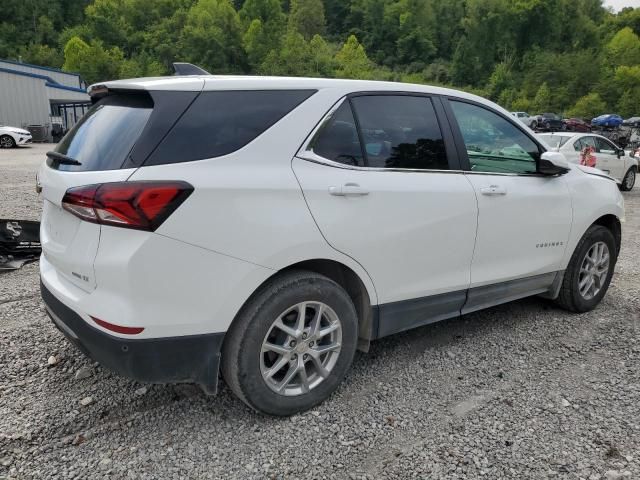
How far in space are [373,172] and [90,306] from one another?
161 cm

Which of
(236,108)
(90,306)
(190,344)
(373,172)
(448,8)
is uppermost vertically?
(448,8)

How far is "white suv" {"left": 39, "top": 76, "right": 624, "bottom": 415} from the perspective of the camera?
2311mm

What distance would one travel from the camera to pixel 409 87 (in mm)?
3352

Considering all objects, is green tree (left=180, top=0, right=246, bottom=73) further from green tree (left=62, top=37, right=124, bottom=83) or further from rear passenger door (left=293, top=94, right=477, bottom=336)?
rear passenger door (left=293, top=94, right=477, bottom=336)

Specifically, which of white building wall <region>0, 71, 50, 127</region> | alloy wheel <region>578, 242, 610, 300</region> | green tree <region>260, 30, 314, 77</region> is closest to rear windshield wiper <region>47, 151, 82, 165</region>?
alloy wheel <region>578, 242, 610, 300</region>

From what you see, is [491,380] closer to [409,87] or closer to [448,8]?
[409,87]

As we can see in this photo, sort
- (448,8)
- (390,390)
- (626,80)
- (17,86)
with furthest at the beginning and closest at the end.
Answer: (448,8) < (626,80) < (17,86) < (390,390)

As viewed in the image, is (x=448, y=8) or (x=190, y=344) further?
(x=448, y=8)

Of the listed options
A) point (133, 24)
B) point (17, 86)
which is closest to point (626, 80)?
point (17, 86)

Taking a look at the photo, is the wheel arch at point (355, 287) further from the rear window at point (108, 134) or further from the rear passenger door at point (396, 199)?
the rear window at point (108, 134)

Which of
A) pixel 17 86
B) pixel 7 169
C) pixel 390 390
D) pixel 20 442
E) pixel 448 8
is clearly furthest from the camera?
pixel 448 8

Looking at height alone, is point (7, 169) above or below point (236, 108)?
below

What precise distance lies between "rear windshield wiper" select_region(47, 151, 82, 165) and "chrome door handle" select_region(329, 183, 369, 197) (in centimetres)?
127

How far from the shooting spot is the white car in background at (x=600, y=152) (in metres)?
13.6
